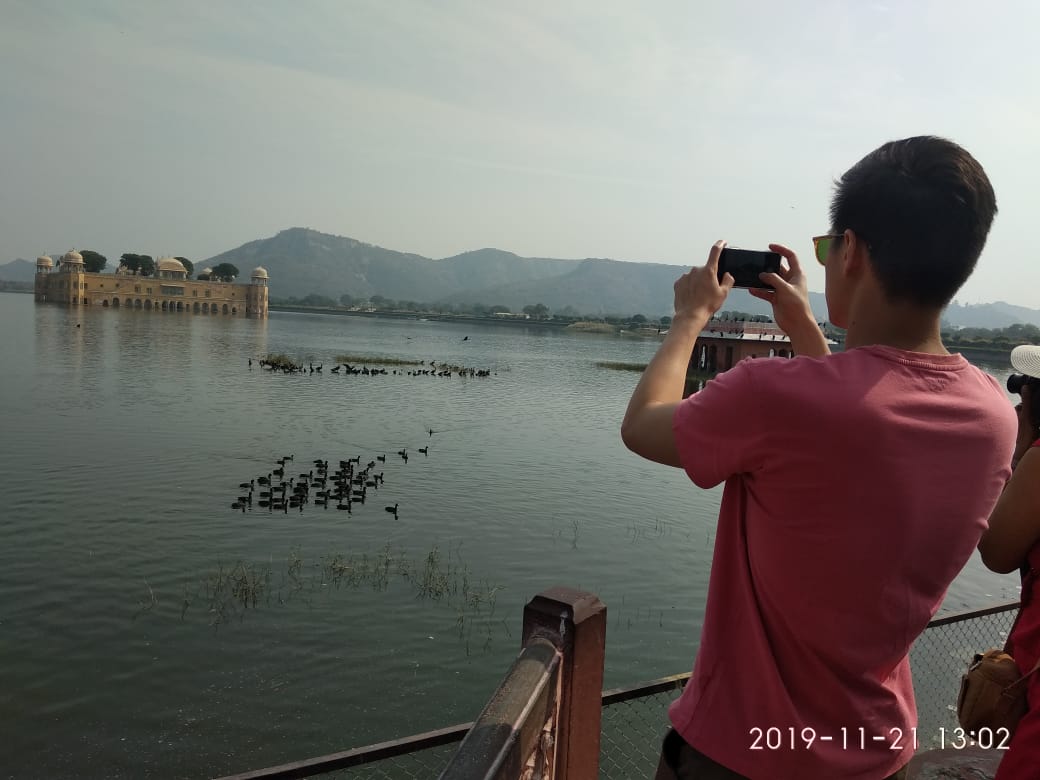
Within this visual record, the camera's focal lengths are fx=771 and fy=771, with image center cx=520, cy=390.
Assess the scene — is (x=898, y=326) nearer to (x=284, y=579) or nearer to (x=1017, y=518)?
(x=1017, y=518)

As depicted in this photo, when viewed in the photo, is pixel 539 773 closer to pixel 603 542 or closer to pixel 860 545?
pixel 860 545

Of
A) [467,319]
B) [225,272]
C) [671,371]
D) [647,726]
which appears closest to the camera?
[671,371]

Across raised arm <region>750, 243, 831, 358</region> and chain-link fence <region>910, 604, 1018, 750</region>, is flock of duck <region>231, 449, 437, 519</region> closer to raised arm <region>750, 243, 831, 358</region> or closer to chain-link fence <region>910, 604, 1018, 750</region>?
chain-link fence <region>910, 604, 1018, 750</region>

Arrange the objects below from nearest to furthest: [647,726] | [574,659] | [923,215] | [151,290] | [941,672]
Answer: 1. [923,215]
2. [574,659]
3. [647,726]
4. [941,672]
5. [151,290]

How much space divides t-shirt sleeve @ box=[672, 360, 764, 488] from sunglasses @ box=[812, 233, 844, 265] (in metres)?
0.40

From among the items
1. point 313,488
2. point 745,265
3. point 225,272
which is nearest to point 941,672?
point 745,265

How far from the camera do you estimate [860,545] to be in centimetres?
150

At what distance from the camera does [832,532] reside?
1501mm

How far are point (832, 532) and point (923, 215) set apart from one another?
2.20ft

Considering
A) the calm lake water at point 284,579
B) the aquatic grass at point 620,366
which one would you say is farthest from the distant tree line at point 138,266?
the calm lake water at point 284,579

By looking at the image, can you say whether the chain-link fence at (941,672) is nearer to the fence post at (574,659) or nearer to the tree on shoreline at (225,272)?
the fence post at (574,659)

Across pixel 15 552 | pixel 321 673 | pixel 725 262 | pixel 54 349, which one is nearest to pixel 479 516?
pixel 321 673

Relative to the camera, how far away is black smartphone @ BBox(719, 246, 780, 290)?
6.44 ft

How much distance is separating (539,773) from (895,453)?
1843mm
